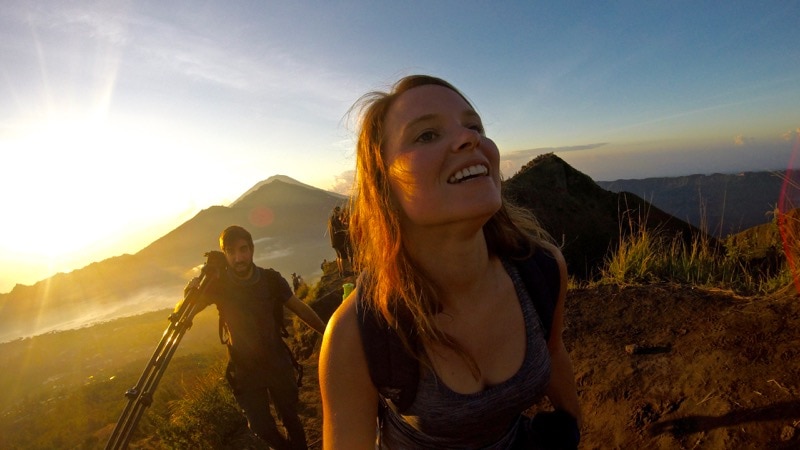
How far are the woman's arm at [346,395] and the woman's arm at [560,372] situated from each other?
847 millimetres

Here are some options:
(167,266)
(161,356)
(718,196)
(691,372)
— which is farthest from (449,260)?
(167,266)

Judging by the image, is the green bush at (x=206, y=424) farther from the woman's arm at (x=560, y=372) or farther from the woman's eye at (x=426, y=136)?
the woman's eye at (x=426, y=136)

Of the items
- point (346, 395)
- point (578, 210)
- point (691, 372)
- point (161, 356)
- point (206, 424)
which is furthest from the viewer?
point (578, 210)

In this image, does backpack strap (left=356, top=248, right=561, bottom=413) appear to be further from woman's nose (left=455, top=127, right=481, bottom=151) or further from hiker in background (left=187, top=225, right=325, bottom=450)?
hiker in background (left=187, top=225, right=325, bottom=450)

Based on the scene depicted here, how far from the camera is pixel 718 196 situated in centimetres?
794

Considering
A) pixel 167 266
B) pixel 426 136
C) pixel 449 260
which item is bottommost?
pixel 167 266

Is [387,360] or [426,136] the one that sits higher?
[426,136]

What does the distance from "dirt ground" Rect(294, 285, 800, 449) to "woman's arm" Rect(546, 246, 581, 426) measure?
4.42 ft

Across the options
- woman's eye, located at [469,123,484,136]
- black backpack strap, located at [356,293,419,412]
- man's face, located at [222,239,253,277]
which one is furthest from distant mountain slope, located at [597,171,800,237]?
man's face, located at [222,239,253,277]

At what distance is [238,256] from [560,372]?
3447 millimetres

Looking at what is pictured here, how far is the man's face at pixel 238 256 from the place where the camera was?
4059 mm

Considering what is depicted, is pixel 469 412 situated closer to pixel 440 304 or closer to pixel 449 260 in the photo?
pixel 440 304

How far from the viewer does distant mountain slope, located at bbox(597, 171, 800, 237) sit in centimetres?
520

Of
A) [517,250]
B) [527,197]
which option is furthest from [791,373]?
[527,197]
